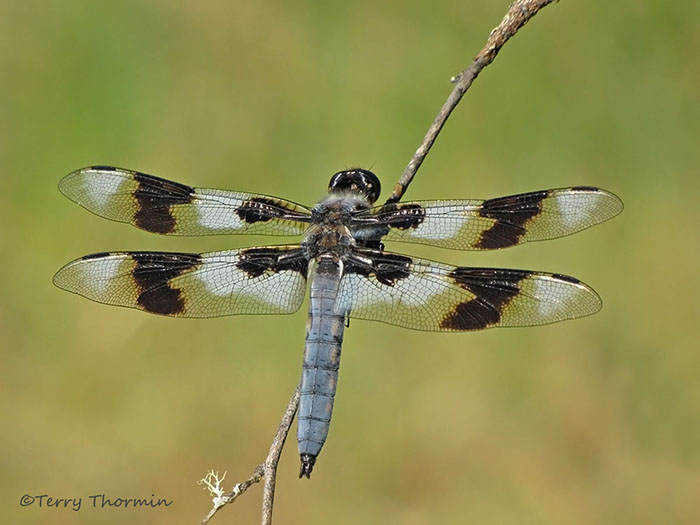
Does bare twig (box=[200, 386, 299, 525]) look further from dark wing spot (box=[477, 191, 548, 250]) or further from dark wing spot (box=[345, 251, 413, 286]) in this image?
dark wing spot (box=[477, 191, 548, 250])

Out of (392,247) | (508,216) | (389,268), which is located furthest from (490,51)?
(392,247)

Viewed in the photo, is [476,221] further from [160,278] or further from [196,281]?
[160,278]

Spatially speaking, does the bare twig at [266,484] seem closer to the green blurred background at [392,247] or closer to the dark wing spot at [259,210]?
the dark wing spot at [259,210]

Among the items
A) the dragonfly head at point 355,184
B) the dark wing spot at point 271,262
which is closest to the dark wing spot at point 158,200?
the dark wing spot at point 271,262

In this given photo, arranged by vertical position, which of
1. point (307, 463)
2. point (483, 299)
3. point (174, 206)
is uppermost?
point (174, 206)

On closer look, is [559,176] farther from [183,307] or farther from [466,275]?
[183,307]
